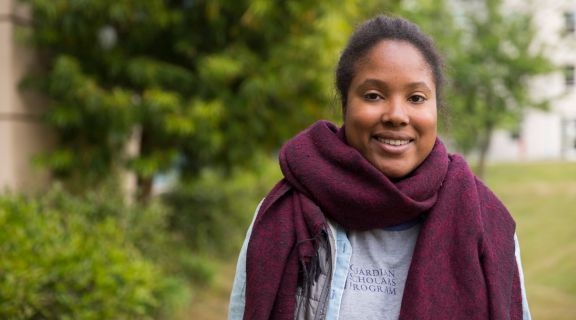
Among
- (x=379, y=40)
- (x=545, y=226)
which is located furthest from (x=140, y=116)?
(x=545, y=226)

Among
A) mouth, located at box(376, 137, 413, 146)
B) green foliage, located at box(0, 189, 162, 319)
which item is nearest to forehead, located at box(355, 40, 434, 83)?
mouth, located at box(376, 137, 413, 146)

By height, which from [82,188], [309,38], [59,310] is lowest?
[59,310]

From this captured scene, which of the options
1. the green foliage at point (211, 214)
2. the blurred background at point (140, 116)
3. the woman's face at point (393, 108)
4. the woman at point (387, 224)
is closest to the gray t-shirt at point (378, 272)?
the woman at point (387, 224)

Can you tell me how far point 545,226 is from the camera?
42.7 ft

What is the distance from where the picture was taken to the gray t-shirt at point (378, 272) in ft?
5.77

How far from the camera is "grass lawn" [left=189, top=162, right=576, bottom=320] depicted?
7.50 metres

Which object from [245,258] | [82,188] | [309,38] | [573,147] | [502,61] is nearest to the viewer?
[245,258]

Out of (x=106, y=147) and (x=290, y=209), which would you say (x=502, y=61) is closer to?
(x=106, y=147)

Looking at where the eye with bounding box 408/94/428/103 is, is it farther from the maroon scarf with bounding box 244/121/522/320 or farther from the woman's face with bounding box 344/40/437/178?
the maroon scarf with bounding box 244/121/522/320

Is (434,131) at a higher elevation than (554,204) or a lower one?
lower

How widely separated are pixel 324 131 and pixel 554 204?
15.0m

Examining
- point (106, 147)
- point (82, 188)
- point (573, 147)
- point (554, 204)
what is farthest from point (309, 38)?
point (573, 147)

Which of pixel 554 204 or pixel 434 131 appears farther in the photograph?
pixel 554 204

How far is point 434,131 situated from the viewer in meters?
1.82
